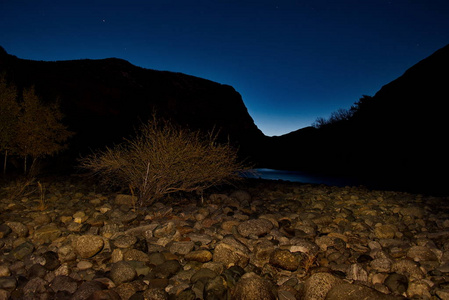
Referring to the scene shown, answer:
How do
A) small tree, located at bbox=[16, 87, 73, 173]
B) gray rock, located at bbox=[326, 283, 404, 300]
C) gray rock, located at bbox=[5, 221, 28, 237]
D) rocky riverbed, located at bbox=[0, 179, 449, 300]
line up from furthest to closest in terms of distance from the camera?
small tree, located at bbox=[16, 87, 73, 173], gray rock, located at bbox=[5, 221, 28, 237], rocky riverbed, located at bbox=[0, 179, 449, 300], gray rock, located at bbox=[326, 283, 404, 300]

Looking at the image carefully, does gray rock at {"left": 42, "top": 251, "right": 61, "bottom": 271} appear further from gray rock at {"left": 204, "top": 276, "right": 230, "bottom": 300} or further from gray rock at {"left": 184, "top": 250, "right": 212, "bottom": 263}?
gray rock at {"left": 204, "top": 276, "right": 230, "bottom": 300}

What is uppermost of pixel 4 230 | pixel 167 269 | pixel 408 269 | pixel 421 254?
pixel 421 254

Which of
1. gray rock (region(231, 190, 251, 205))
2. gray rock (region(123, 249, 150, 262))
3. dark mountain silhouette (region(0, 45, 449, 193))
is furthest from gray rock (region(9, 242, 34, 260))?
dark mountain silhouette (region(0, 45, 449, 193))

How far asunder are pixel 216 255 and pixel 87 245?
1795 millimetres

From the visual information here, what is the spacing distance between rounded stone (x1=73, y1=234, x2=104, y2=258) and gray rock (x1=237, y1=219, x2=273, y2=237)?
2163 mm

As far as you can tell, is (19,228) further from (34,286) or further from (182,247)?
(182,247)

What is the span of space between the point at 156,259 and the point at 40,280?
49.8 inches

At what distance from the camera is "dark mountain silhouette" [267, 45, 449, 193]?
23297 millimetres

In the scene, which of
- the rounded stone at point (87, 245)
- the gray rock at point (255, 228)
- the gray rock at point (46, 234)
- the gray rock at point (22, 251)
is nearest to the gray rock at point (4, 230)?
the gray rock at point (46, 234)

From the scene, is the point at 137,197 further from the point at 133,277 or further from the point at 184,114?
the point at 184,114

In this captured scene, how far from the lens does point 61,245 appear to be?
12.1 feet

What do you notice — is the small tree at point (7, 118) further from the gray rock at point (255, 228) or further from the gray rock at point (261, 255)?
the gray rock at point (261, 255)

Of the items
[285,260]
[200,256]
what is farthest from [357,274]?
[200,256]

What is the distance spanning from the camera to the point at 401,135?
27.4 meters
